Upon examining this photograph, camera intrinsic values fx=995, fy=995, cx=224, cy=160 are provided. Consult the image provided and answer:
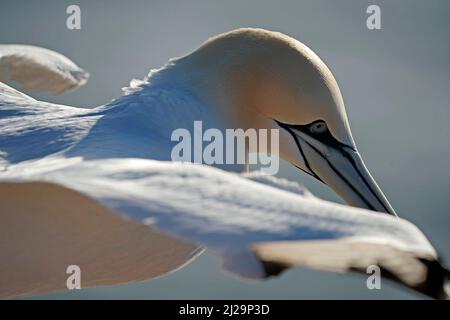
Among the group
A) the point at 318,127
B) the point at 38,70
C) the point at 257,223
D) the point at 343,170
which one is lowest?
the point at 257,223

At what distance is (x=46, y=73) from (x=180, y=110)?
176 centimetres

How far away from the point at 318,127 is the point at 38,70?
1761mm

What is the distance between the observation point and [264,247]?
65.7 inches

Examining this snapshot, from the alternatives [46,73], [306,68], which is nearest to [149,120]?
[306,68]

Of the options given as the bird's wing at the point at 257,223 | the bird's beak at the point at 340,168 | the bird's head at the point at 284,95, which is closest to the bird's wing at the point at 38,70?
the bird's head at the point at 284,95

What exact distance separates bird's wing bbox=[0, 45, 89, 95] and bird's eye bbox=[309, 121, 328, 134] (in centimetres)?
166

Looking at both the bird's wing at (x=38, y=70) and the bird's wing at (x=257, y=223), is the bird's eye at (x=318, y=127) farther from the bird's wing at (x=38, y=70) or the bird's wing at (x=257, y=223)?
the bird's wing at (x=38, y=70)

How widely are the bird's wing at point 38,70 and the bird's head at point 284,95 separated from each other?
1440mm

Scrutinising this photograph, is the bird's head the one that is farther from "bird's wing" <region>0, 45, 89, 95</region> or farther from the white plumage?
"bird's wing" <region>0, 45, 89, 95</region>

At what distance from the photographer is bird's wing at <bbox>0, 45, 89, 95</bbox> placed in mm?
4387

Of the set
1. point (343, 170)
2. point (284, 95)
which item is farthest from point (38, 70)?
point (343, 170)

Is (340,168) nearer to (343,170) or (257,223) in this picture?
(343,170)

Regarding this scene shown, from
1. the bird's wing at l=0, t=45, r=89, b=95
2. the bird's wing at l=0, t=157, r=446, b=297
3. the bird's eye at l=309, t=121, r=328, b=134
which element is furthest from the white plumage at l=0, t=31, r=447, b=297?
the bird's wing at l=0, t=45, r=89, b=95

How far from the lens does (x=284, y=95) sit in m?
3.19
